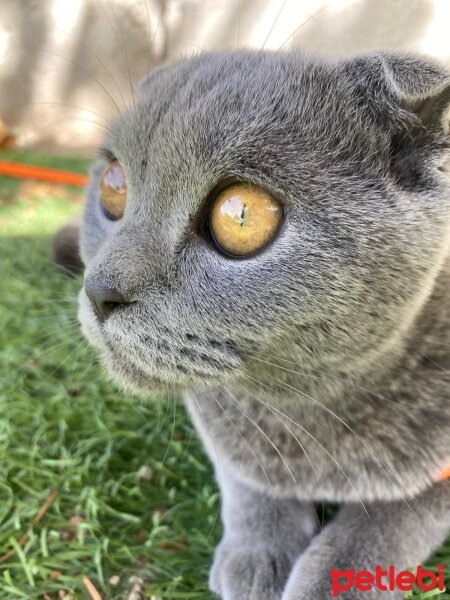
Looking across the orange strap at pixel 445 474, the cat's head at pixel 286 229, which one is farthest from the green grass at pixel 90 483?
the cat's head at pixel 286 229

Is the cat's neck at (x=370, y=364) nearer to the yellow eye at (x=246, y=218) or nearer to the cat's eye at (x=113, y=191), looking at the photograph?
the yellow eye at (x=246, y=218)

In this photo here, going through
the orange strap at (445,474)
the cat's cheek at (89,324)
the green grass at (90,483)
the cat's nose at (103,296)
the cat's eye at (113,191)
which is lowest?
the green grass at (90,483)

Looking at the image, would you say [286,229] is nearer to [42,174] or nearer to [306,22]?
[306,22]

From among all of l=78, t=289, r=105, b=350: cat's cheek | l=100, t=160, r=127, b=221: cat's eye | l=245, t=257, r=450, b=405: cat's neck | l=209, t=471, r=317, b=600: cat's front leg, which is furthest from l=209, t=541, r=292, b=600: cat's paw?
l=100, t=160, r=127, b=221: cat's eye

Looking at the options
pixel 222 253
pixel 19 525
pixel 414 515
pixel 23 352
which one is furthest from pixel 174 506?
pixel 23 352

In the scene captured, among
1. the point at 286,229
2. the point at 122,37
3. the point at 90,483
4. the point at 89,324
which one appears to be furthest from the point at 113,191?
the point at 122,37

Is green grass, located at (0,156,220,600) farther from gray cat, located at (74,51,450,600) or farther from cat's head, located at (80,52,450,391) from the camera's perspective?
cat's head, located at (80,52,450,391)
